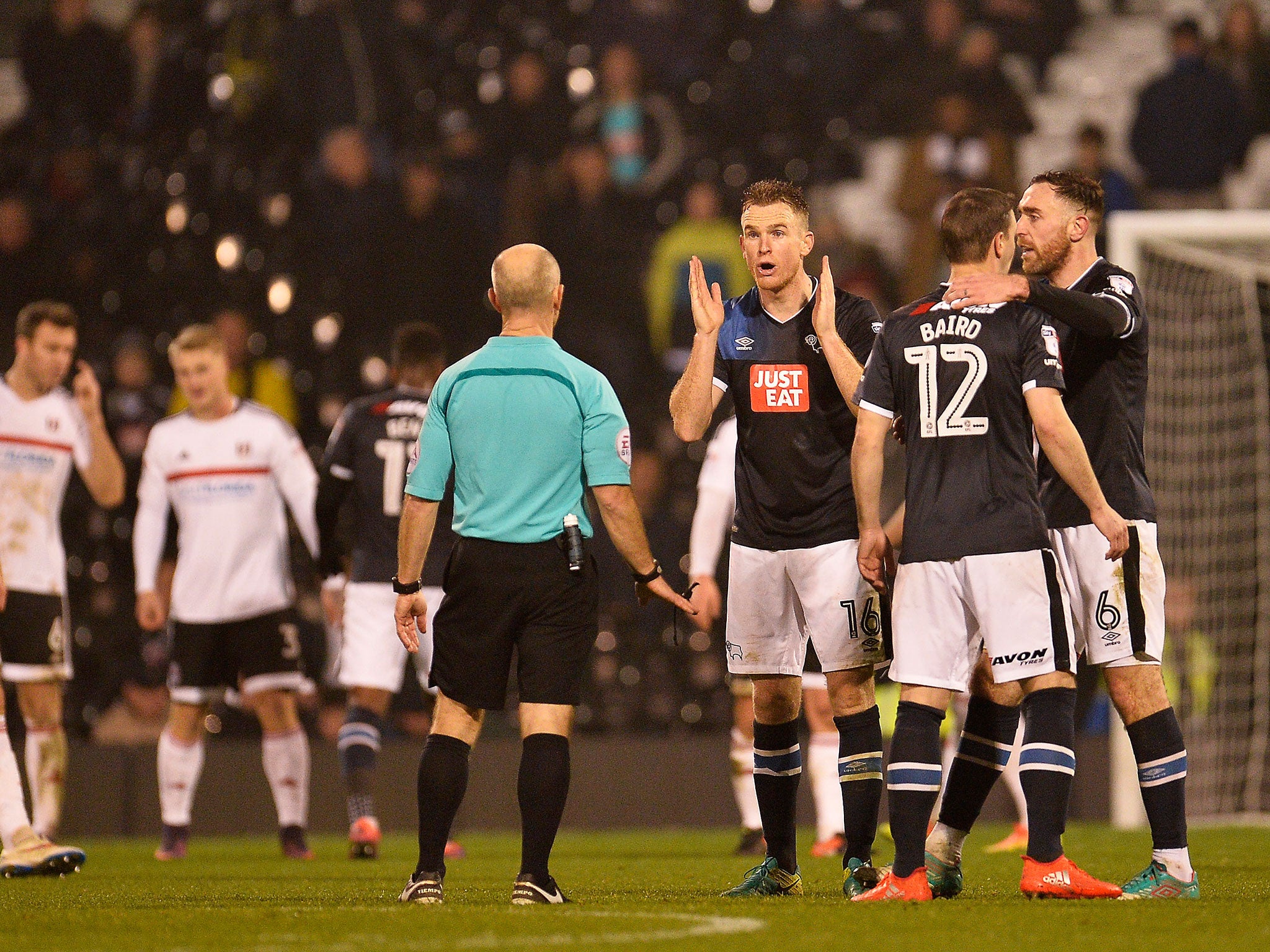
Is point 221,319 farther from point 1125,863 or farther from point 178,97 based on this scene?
point 1125,863

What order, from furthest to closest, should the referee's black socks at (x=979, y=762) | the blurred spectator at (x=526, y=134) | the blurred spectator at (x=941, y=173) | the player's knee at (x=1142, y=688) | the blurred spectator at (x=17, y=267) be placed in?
the blurred spectator at (x=526, y=134) → the blurred spectator at (x=941, y=173) → the blurred spectator at (x=17, y=267) → the player's knee at (x=1142, y=688) → the referee's black socks at (x=979, y=762)

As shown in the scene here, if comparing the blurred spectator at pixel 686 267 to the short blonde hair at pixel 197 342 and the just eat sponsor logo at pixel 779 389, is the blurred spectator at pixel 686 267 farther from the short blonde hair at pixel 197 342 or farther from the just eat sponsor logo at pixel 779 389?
the just eat sponsor logo at pixel 779 389

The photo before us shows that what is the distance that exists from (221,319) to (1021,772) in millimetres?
8733

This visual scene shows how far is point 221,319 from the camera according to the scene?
12.6 meters

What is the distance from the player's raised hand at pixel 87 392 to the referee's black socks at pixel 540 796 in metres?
4.03

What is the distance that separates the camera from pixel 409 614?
17.5ft

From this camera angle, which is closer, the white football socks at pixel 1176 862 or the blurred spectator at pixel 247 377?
the white football socks at pixel 1176 862

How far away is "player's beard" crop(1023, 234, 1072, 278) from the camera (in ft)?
19.1

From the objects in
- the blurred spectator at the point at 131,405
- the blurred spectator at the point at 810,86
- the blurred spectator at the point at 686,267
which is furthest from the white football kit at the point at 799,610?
Result: the blurred spectator at the point at 810,86

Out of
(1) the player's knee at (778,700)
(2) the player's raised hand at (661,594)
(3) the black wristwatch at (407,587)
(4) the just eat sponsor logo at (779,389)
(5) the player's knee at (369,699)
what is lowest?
(5) the player's knee at (369,699)

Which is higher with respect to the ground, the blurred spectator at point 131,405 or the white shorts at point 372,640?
the blurred spectator at point 131,405

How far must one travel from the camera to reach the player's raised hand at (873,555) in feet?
17.5

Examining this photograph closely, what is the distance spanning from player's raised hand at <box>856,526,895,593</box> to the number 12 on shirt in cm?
34

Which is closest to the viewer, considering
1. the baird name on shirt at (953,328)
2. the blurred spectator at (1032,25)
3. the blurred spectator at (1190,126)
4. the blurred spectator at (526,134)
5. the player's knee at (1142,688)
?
the baird name on shirt at (953,328)
